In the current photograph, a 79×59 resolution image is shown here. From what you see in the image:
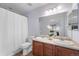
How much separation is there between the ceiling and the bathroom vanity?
658 mm

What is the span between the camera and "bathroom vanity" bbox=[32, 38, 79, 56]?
4.43 ft

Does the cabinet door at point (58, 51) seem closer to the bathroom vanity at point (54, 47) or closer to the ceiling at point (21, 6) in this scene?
the bathroom vanity at point (54, 47)

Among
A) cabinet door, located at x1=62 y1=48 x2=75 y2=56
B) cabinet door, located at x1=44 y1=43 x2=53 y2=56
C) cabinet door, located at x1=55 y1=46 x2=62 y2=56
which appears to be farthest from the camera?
cabinet door, located at x1=44 y1=43 x2=53 y2=56

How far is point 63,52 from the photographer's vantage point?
4.71ft

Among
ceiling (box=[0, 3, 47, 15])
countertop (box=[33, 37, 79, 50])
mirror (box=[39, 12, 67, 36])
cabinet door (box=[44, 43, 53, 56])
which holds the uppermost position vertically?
ceiling (box=[0, 3, 47, 15])

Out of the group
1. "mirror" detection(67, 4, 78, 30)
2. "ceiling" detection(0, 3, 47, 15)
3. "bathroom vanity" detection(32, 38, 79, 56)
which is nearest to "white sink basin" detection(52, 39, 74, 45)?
"bathroom vanity" detection(32, 38, 79, 56)

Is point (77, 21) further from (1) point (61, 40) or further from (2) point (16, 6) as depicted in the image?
(2) point (16, 6)

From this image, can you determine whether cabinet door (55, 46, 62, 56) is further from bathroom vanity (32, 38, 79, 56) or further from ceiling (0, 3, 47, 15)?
ceiling (0, 3, 47, 15)

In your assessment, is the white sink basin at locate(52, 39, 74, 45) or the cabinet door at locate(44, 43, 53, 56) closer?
the white sink basin at locate(52, 39, 74, 45)

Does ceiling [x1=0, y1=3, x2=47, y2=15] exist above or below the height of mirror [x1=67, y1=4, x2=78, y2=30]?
above

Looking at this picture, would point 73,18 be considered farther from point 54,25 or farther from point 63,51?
point 63,51

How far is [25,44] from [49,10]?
882 mm

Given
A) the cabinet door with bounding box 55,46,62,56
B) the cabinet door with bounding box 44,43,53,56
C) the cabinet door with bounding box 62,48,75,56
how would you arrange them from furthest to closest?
the cabinet door with bounding box 44,43,53,56 < the cabinet door with bounding box 55,46,62,56 < the cabinet door with bounding box 62,48,75,56

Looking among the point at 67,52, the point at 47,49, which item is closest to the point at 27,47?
the point at 47,49
